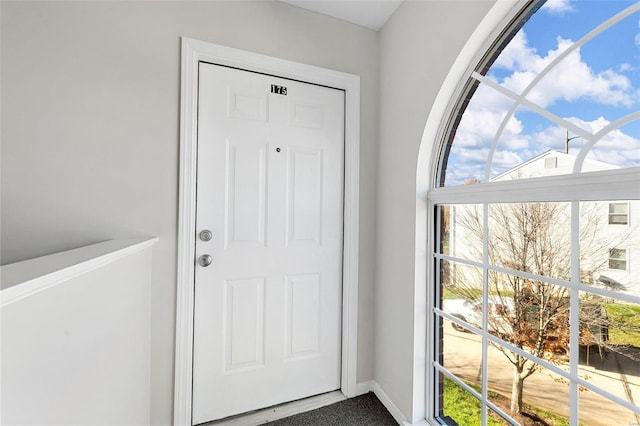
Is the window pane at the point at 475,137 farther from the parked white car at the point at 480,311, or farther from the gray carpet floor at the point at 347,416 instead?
the gray carpet floor at the point at 347,416

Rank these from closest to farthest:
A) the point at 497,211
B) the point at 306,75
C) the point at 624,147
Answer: the point at 624,147 < the point at 497,211 < the point at 306,75

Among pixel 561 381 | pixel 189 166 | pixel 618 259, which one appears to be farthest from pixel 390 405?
pixel 189 166

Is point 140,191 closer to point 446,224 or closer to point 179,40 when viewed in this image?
point 179,40

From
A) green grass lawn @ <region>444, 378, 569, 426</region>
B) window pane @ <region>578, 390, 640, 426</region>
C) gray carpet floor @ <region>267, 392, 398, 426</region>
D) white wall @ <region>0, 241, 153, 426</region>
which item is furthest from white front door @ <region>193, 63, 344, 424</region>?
window pane @ <region>578, 390, 640, 426</region>

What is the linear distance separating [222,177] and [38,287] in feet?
3.56

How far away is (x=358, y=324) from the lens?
1.80 meters

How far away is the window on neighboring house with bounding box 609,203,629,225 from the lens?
0.80 meters

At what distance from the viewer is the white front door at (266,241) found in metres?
1.50

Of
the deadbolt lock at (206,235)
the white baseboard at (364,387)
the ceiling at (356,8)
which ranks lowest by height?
the white baseboard at (364,387)

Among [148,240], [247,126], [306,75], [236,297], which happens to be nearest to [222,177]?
[247,126]

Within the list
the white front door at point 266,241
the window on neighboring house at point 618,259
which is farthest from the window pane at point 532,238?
the white front door at point 266,241

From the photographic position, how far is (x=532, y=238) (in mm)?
1055

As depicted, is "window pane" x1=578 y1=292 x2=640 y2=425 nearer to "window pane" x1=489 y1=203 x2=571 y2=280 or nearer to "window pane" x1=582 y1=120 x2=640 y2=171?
"window pane" x1=489 y1=203 x2=571 y2=280

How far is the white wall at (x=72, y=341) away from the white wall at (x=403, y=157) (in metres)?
1.30
